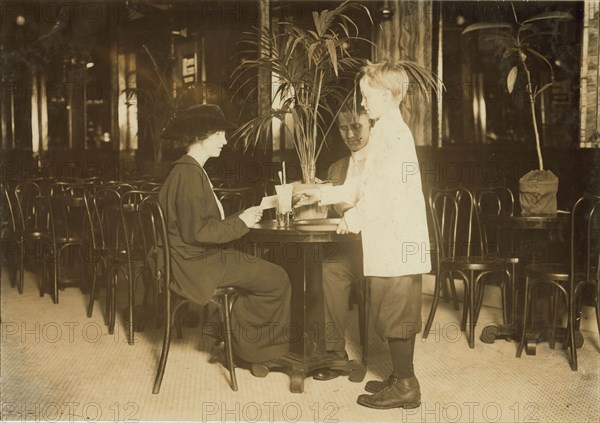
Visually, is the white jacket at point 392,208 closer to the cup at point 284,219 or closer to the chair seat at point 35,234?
the cup at point 284,219

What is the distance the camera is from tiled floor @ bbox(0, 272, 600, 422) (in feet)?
9.45

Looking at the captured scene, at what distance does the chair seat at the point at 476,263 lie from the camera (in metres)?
4.00

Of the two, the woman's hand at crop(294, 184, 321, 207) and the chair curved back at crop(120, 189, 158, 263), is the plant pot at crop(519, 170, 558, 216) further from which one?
the chair curved back at crop(120, 189, 158, 263)

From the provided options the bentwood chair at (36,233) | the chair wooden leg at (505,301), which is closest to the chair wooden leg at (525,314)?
the chair wooden leg at (505,301)

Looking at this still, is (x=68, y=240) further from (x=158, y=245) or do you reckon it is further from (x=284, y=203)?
(x=284, y=203)

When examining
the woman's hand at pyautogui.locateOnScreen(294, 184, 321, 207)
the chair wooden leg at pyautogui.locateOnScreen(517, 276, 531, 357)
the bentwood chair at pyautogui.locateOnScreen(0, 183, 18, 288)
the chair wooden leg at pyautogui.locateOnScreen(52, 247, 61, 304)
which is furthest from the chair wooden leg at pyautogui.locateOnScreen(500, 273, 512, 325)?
the bentwood chair at pyautogui.locateOnScreen(0, 183, 18, 288)

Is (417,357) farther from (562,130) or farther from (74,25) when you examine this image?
(74,25)

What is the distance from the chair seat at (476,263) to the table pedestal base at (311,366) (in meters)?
1.02

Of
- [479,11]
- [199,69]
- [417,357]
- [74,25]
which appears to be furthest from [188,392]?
[74,25]

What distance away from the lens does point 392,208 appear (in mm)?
2865

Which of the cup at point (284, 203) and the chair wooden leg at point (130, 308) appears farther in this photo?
the chair wooden leg at point (130, 308)

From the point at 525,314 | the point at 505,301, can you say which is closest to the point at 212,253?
the point at 525,314

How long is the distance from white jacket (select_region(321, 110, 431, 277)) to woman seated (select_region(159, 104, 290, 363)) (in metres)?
0.56

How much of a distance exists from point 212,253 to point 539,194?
1.94m
